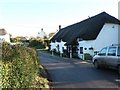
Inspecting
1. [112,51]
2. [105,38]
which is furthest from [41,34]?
[112,51]

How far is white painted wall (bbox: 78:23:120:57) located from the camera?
34.5 metres

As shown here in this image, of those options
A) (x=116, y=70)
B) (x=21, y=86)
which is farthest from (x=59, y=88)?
(x=116, y=70)

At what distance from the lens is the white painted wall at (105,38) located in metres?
34.5

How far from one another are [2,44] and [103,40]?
94.6 ft

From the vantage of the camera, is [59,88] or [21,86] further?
[59,88]

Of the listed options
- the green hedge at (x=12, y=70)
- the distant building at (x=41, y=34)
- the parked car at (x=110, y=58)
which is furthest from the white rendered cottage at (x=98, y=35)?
the distant building at (x=41, y=34)

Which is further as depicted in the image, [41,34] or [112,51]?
[41,34]

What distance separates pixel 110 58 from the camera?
56.2 feet

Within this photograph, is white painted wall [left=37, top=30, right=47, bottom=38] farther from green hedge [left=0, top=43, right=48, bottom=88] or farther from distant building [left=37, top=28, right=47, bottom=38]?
green hedge [left=0, top=43, right=48, bottom=88]

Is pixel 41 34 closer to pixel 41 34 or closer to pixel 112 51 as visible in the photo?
pixel 41 34

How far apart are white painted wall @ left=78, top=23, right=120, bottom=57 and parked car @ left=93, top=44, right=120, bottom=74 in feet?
50.0

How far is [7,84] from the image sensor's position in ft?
20.9

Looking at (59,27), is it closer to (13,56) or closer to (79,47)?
(79,47)

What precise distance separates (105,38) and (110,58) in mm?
18163
